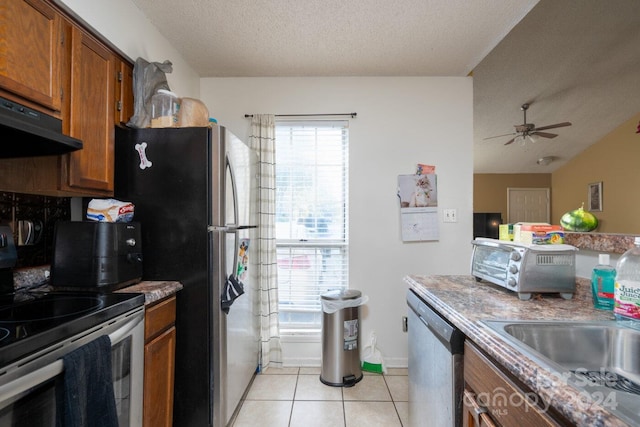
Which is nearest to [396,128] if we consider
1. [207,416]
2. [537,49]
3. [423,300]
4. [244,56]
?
[537,49]

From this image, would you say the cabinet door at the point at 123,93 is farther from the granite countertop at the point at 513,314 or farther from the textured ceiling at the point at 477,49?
the granite countertop at the point at 513,314

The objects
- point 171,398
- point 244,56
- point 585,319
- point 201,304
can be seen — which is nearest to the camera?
point 585,319

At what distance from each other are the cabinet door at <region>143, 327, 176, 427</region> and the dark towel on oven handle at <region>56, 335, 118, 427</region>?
0.35 m

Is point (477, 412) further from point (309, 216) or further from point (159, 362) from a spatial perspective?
point (309, 216)

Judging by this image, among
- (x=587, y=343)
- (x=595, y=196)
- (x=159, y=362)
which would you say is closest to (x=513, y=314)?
(x=587, y=343)

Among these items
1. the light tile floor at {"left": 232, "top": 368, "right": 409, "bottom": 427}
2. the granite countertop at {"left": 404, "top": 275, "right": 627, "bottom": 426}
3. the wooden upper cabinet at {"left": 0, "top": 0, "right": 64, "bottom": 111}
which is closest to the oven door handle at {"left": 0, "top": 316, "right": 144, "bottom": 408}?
the wooden upper cabinet at {"left": 0, "top": 0, "right": 64, "bottom": 111}

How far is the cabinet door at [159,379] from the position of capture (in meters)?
1.35

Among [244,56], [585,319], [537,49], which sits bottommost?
[585,319]

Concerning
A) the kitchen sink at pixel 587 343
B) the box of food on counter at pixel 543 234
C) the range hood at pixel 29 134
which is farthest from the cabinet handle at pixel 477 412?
the range hood at pixel 29 134

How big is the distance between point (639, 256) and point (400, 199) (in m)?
1.70

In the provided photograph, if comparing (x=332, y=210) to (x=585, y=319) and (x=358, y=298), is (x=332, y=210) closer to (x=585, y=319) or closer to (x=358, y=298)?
(x=358, y=298)

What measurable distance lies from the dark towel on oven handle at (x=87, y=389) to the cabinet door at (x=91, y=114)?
0.81 meters

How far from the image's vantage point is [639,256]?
1.02 m

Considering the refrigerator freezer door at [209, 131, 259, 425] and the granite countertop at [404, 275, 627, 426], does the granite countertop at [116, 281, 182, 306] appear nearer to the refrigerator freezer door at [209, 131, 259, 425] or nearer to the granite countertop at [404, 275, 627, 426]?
the refrigerator freezer door at [209, 131, 259, 425]
